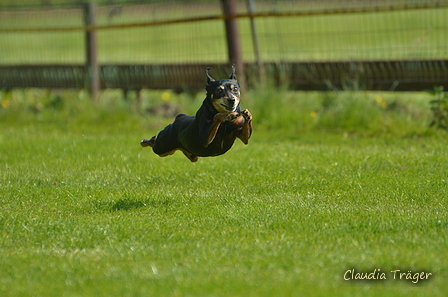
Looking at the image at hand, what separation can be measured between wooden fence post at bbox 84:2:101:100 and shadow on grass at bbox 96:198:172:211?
6.91m

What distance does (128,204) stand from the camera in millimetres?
6758

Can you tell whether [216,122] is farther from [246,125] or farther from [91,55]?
[91,55]

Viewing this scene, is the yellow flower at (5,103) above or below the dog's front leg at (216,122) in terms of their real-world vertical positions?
below

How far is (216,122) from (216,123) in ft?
0.04

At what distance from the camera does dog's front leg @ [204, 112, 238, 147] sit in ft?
19.4

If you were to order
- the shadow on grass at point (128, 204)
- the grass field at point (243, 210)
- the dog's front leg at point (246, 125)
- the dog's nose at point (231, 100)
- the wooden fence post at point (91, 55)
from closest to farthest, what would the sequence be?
the grass field at point (243, 210) → the dog's nose at point (231, 100) → the dog's front leg at point (246, 125) → the shadow on grass at point (128, 204) → the wooden fence post at point (91, 55)

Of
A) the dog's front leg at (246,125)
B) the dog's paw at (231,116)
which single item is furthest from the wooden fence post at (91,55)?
the dog's paw at (231,116)

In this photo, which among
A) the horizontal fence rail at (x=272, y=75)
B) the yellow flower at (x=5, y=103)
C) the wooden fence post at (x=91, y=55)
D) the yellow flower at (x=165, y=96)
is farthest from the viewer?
the yellow flower at (x=165, y=96)

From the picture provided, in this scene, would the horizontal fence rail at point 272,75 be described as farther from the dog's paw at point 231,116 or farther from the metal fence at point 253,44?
the dog's paw at point 231,116

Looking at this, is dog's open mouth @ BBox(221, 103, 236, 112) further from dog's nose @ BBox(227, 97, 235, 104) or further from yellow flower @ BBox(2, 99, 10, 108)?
yellow flower @ BBox(2, 99, 10, 108)

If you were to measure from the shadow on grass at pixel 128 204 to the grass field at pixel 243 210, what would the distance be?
0.01 m

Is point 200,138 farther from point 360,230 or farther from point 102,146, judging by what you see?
point 102,146

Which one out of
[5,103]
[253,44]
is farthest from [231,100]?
[5,103]

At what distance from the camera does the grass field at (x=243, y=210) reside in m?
4.68
